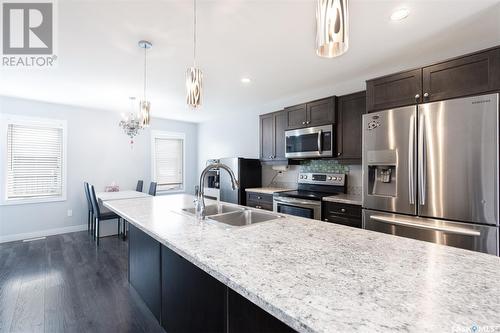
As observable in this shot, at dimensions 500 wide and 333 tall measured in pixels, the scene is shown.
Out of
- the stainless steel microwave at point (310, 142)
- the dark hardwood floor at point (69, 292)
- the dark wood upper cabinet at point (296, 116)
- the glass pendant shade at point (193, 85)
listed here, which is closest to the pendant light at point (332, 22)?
the glass pendant shade at point (193, 85)

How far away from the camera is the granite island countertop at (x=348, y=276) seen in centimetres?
61

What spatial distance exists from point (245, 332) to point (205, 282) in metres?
0.36

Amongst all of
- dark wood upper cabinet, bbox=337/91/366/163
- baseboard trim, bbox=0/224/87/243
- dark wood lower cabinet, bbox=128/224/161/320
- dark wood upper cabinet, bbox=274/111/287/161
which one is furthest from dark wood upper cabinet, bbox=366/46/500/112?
baseboard trim, bbox=0/224/87/243

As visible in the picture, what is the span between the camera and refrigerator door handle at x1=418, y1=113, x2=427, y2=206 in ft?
6.97

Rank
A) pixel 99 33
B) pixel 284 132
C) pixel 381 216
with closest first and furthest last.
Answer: pixel 99 33 < pixel 381 216 < pixel 284 132

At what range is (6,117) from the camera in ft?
13.1

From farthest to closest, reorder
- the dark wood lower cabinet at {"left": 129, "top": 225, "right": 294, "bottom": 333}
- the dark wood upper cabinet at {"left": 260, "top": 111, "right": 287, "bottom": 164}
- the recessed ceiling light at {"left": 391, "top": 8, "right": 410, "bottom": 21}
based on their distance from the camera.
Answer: the dark wood upper cabinet at {"left": 260, "top": 111, "right": 287, "bottom": 164} < the recessed ceiling light at {"left": 391, "top": 8, "right": 410, "bottom": 21} < the dark wood lower cabinet at {"left": 129, "top": 225, "right": 294, "bottom": 333}

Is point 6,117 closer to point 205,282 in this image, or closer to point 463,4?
point 205,282

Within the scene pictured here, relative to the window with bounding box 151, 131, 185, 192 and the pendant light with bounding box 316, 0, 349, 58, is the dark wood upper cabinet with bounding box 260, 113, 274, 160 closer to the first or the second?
the window with bounding box 151, 131, 185, 192

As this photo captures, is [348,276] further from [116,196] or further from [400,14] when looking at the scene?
[116,196]

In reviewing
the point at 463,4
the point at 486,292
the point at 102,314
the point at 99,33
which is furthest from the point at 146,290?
the point at 463,4

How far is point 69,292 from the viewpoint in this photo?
2416 mm

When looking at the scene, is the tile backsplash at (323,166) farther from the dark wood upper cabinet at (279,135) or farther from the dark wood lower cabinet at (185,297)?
the dark wood lower cabinet at (185,297)

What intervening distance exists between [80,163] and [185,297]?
4557 mm
